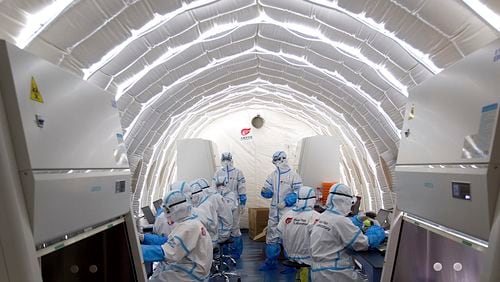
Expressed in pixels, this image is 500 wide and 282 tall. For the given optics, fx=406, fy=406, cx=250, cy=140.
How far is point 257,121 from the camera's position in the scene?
12.6m

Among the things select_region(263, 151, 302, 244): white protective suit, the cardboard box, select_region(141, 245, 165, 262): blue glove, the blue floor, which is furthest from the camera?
the cardboard box

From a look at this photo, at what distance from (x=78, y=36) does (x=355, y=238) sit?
3.24m

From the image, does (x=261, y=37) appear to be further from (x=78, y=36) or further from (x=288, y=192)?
(x=288, y=192)

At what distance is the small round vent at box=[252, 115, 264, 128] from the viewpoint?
41.3 feet

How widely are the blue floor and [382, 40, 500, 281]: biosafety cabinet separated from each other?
456 cm

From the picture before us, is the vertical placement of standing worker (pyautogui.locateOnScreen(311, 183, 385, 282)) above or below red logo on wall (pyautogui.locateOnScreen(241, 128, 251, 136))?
below

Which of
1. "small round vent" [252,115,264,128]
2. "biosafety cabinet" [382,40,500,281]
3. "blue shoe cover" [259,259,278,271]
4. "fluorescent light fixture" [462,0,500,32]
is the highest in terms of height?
"small round vent" [252,115,264,128]

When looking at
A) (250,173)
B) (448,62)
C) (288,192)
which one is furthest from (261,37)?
(250,173)

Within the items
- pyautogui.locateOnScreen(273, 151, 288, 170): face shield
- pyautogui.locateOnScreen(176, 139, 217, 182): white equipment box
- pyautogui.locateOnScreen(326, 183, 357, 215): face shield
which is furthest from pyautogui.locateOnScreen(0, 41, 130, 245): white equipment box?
pyautogui.locateOnScreen(176, 139, 217, 182): white equipment box

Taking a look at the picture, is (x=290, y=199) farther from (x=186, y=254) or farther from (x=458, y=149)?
(x=458, y=149)

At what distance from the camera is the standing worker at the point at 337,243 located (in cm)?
422

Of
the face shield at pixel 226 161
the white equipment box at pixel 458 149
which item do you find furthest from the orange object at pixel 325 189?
the white equipment box at pixel 458 149

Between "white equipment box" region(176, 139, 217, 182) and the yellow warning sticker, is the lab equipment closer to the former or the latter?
"white equipment box" region(176, 139, 217, 182)

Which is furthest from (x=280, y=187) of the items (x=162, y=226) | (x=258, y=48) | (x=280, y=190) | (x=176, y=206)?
(x=176, y=206)
